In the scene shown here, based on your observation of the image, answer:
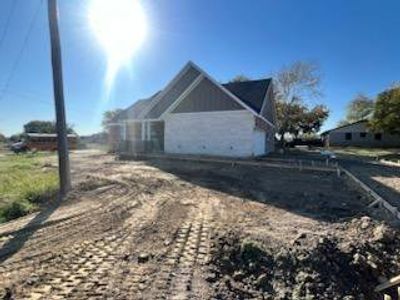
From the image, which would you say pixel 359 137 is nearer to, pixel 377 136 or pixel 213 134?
pixel 377 136

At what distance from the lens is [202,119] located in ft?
63.2

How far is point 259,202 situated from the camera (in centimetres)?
784

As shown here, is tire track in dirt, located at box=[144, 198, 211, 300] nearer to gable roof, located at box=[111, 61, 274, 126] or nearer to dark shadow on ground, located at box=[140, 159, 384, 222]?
dark shadow on ground, located at box=[140, 159, 384, 222]

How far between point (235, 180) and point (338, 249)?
6.66 m

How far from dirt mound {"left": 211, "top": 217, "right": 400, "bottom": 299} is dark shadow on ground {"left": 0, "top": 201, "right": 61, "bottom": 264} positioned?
10.9ft

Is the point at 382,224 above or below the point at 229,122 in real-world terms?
below

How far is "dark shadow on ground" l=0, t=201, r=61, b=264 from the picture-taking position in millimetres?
4570

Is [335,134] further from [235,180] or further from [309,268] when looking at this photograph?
[309,268]

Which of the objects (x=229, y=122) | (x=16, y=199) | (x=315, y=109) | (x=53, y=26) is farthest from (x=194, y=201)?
(x=315, y=109)

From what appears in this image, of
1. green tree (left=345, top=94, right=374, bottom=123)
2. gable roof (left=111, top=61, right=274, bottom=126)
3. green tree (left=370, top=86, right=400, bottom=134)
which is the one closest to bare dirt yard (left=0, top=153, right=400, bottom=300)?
gable roof (left=111, top=61, right=274, bottom=126)

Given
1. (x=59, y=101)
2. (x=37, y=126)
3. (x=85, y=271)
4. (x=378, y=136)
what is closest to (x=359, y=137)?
(x=378, y=136)

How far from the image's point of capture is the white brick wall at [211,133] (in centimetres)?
1794

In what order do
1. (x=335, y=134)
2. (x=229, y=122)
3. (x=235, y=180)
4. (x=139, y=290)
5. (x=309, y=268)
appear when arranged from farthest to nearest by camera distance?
(x=335, y=134)
(x=229, y=122)
(x=235, y=180)
(x=309, y=268)
(x=139, y=290)

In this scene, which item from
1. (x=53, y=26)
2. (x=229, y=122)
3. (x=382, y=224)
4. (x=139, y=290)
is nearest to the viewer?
(x=139, y=290)
